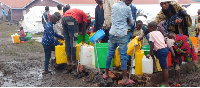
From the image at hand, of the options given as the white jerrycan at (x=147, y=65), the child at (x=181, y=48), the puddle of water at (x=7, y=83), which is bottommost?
the puddle of water at (x=7, y=83)

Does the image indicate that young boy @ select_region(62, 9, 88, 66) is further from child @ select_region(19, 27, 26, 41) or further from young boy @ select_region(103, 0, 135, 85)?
child @ select_region(19, 27, 26, 41)

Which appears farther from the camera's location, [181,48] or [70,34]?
[70,34]

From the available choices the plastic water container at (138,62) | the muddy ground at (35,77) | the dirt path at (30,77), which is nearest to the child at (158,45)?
the plastic water container at (138,62)

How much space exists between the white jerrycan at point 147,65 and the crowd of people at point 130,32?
0.11 metres

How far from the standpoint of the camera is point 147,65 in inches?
192

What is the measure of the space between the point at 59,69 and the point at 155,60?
2738 millimetres

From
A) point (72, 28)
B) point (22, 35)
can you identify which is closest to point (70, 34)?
point (72, 28)

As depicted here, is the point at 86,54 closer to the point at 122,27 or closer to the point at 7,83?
the point at 122,27

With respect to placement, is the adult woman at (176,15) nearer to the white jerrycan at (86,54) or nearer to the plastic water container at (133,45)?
the plastic water container at (133,45)

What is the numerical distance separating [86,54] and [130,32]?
1.26 m

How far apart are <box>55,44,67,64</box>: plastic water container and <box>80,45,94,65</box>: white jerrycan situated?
582mm

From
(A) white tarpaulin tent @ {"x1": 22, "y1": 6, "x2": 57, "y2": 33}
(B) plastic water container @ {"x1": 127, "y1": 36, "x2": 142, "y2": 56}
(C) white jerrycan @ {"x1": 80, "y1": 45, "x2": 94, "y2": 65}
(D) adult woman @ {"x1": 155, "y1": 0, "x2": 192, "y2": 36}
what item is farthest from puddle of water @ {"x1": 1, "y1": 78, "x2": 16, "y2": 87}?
(A) white tarpaulin tent @ {"x1": 22, "y1": 6, "x2": 57, "y2": 33}

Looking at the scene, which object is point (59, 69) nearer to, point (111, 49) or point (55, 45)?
point (55, 45)

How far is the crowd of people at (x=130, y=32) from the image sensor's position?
4.73m
